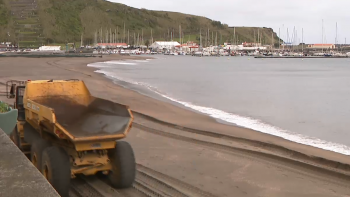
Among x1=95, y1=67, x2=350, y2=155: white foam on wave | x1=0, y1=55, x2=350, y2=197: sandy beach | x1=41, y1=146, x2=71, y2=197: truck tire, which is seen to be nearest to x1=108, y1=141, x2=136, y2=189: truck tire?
x1=41, y1=146, x2=71, y2=197: truck tire

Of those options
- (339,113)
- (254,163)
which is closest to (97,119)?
(254,163)

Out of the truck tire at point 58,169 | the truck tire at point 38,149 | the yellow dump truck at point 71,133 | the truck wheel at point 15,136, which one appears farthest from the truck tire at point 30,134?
the truck tire at point 58,169

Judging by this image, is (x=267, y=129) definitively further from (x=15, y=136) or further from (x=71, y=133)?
(x=71, y=133)

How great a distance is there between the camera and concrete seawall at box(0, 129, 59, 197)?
14.6ft

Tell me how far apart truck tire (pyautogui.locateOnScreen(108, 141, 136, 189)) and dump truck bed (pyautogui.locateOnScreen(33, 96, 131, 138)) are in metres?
0.38

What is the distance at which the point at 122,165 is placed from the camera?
7188 mm

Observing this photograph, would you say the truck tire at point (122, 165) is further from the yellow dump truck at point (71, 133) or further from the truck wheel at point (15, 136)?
the truck wheel at point (15, 136)

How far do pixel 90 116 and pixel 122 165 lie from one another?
145 centimetres

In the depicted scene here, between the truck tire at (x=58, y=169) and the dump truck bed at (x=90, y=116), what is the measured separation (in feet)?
1.35

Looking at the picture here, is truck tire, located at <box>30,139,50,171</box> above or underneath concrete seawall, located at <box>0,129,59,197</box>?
underneath

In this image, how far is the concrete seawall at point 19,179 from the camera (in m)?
4.45

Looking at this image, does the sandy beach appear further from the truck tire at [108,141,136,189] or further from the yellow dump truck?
the yellow dump truck

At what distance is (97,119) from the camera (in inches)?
311

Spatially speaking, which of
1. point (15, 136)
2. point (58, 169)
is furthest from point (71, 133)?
point (15, 136)
